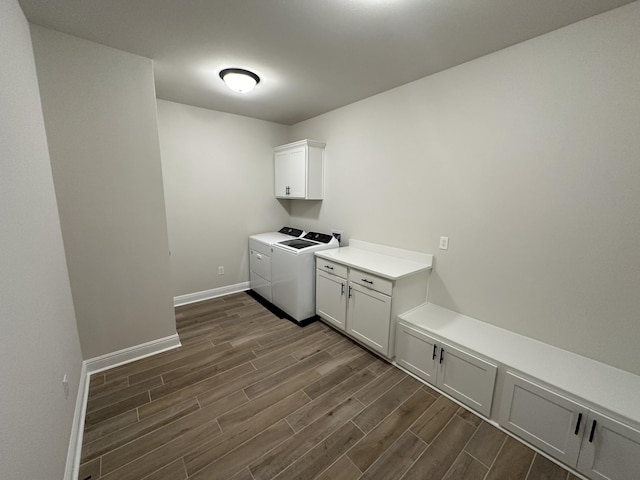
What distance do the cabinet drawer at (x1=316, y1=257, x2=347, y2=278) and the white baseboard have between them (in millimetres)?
1627

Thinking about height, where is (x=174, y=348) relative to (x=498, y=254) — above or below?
below

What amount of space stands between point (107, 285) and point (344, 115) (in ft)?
9.97

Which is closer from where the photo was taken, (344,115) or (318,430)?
(318,430)

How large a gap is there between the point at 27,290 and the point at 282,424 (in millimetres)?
1569

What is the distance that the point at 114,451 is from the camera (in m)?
1.54

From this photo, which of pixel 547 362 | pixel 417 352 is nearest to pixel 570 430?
pixel 547 362

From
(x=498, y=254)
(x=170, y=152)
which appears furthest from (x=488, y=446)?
(x=170, y=152)

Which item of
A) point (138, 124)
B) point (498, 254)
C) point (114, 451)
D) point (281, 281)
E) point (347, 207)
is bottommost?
point (114, 451)

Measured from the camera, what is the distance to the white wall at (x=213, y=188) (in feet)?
10.6

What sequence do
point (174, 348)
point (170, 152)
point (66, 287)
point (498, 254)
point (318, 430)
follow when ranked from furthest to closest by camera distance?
point (170, 152) < point (174, 348) < point (498, 254) < point (66, 287) < point (318, 430)

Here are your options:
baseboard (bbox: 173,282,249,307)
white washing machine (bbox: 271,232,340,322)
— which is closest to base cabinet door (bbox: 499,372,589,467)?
white washing machine (bbox: 271,232,340,322)

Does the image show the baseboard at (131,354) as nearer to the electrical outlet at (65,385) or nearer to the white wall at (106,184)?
the white wall at (106,184)

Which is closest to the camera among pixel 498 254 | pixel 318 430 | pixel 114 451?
pixel 114 451

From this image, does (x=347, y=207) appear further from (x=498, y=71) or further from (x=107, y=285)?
(x=107, y=285)
